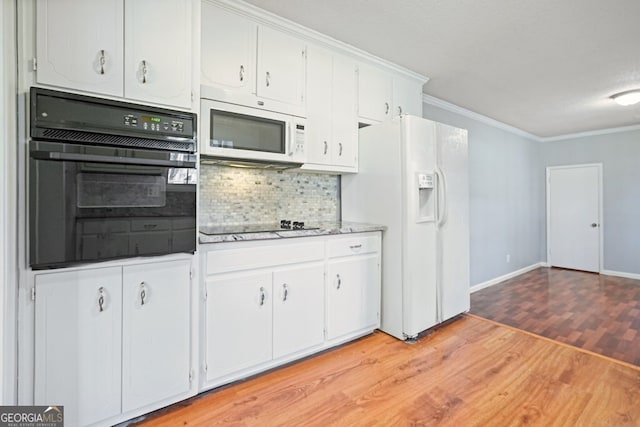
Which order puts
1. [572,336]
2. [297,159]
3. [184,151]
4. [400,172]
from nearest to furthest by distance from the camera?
[184,151] → [297,159] → [400,172] → [572,336]

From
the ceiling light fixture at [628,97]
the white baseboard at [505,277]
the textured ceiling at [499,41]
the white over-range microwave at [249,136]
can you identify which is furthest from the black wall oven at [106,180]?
the ceiling light fixture at [628,97]

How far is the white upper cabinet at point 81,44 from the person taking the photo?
137 centimetres

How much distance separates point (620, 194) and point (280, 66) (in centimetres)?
594

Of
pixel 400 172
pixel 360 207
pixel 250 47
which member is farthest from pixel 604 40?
pixel 250 47

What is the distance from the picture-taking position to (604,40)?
247 cm

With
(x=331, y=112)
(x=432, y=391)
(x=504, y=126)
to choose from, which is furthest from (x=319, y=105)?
(x=504, y=126)

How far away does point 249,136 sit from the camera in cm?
219

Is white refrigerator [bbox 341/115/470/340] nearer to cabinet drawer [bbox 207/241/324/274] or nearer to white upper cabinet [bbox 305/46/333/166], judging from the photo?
white upper cabinet [bbox 305/46/333/166]

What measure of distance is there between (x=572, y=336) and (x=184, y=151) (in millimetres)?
3501

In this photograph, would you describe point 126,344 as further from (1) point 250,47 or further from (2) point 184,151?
(1) point 250,47

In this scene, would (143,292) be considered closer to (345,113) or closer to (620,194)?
(345,113)

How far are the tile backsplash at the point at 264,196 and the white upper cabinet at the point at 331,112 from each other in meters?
0.33

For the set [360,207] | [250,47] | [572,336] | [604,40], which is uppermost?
[604,40]

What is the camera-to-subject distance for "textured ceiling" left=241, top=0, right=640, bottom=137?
2.11 m
